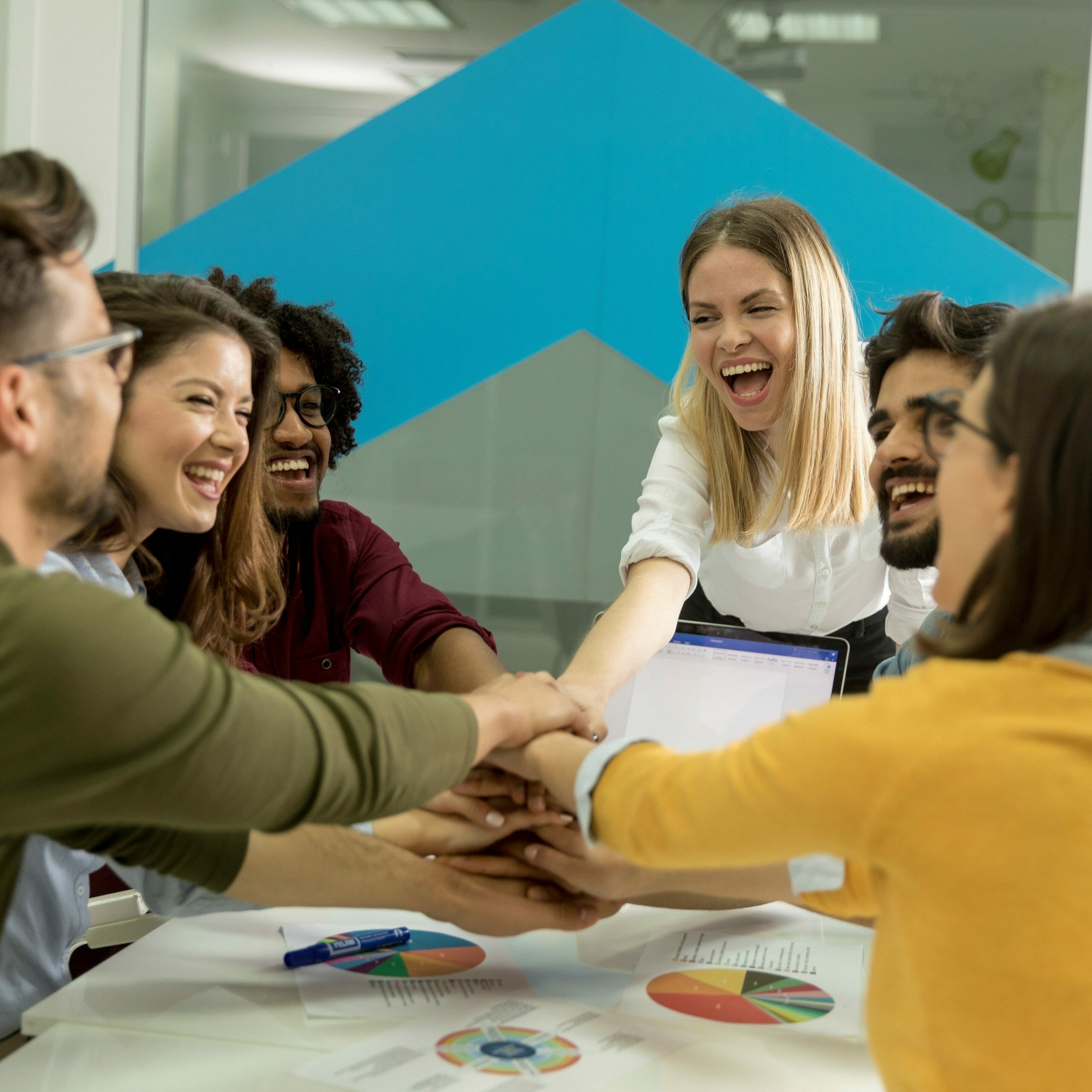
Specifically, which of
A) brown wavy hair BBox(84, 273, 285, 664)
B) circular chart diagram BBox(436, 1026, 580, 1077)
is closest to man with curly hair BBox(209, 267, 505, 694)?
brown wavy hair BBox(84, 273, 285, 664)

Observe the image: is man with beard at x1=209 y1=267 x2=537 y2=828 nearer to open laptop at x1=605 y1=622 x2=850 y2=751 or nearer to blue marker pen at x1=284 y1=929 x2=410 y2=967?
open laptop at x1=605 y1=622 x2=850 y2=751

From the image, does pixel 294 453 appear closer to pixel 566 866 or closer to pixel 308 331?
pixel 308 331

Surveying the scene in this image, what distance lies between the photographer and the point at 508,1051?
1.09 metres

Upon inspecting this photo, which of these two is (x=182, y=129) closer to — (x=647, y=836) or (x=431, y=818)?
(x=431, y=818)

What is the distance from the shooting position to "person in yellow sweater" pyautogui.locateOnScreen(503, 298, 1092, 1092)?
80cm

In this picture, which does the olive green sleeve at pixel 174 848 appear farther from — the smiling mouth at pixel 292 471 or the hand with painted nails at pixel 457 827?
the smiling mouth at pixel 292 471

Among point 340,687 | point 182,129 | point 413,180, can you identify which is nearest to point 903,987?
point 340,687

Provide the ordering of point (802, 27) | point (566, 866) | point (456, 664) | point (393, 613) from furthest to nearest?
point (802, 27) < point (393, 613) < point (456, 664) < point (566, 866)

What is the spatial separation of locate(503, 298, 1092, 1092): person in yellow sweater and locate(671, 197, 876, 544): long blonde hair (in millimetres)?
1272

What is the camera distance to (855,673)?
8.30 ft

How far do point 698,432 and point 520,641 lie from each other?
129 centimetres

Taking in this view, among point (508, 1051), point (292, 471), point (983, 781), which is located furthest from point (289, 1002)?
point (292, 471)

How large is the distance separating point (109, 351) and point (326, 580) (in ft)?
4.34

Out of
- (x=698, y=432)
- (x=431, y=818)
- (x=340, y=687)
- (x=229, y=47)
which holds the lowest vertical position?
(x=431, y=818)
